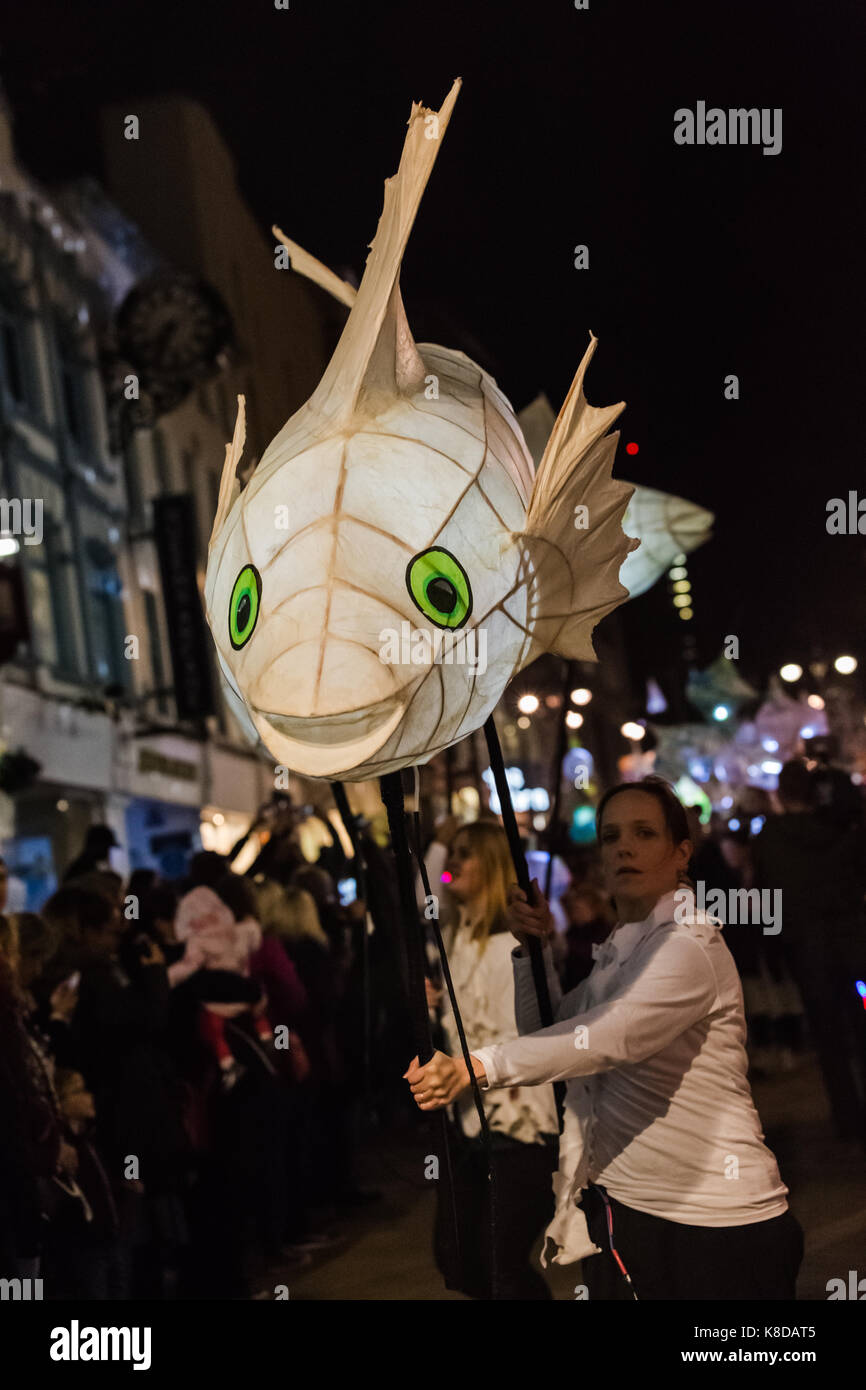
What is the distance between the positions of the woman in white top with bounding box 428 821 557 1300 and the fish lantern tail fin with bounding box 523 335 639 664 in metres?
1.48

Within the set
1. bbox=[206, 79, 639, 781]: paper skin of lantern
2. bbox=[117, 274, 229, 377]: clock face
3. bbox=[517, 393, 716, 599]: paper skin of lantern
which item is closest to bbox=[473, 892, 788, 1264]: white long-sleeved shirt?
bbox=[206, 79, 639, 781]: paper skin of lantern

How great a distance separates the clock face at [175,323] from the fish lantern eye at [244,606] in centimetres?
1158

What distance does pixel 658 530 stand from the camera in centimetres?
407

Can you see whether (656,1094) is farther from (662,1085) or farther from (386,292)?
(386,292)

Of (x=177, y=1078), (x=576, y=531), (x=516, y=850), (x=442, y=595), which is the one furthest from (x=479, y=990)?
(x=442, y=595)

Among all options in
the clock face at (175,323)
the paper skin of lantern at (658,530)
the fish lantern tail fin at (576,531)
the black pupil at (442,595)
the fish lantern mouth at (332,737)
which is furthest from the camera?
the clock face at (175,323)

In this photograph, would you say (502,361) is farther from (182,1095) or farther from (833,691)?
(833,691)

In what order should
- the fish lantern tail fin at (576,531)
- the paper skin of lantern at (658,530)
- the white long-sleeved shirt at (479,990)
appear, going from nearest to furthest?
Answer: the fish lantern tail fin at (576,531) → the paper skin of lantern at (658,530) → the white long-sleeved shirt at (479,990)

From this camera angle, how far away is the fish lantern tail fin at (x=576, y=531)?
2545 mm

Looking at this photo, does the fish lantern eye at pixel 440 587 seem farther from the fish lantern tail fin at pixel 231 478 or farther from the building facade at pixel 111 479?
the building facade at pixel 111 479

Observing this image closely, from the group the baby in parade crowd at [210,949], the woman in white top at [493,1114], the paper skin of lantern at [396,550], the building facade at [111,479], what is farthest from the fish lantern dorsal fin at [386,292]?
the building facade at [111,479]

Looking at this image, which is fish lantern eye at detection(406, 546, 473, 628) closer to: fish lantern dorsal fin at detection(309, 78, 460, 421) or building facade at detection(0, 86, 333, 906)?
fish lantern dorsal fin at detection(309, 78, 460, 421)

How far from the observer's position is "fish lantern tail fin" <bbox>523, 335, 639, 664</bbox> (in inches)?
100
